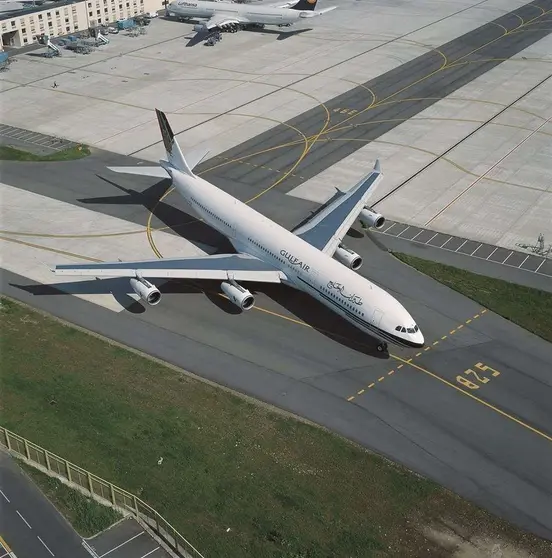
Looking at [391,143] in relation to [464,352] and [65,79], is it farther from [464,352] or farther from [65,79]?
[65,79]

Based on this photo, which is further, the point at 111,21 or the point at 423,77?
the point at 111,21

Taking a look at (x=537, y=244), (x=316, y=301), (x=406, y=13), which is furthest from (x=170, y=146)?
(x=406, y=13)

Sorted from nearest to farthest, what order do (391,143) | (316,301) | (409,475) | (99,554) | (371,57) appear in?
1. (99,554)
2. (409,475)
3. (316,301)
4. (391,143)
5. (371,57)

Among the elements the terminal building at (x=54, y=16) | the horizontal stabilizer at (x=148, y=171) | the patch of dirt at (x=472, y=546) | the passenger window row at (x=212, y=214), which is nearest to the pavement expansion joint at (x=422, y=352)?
the patch of dirt at (x=472, y=546)

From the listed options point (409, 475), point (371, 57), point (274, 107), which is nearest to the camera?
point (409, 475)

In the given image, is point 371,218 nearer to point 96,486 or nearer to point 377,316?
point 377,316
